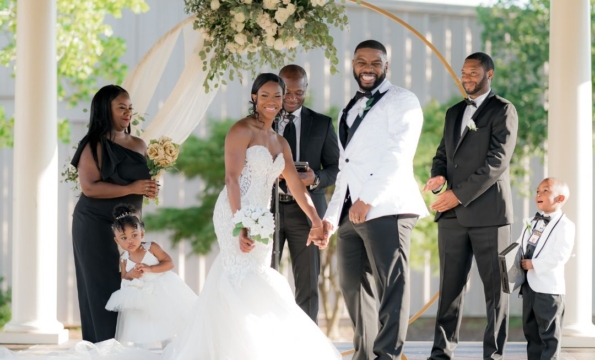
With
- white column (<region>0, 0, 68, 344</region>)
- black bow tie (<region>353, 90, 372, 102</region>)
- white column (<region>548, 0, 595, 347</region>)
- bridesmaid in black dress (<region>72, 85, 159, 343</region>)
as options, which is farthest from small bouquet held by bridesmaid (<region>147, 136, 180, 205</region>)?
white column (<region>548, 0, 595, 347</region>)

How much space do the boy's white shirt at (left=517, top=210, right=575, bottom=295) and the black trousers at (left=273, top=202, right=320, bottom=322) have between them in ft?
4.56

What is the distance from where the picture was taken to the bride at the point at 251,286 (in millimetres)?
5645

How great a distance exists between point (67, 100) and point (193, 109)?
5.64m

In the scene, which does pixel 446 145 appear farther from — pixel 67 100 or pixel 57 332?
pixel 67 100

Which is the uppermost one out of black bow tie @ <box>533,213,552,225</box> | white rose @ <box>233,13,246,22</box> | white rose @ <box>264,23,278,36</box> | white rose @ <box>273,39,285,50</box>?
white rose @ <box>233,13,246,22</box>

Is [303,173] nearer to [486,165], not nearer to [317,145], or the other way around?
[317,145]

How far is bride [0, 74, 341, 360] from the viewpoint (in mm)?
5645

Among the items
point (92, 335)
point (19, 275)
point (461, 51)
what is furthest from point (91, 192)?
point (461, 51)

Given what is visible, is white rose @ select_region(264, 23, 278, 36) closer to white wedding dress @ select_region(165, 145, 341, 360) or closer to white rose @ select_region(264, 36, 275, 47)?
white rose @ select_region(264, 36, 275, 47)

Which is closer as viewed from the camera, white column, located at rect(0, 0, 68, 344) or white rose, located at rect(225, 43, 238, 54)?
white rose, located at rect(225, 43, 238, 54)

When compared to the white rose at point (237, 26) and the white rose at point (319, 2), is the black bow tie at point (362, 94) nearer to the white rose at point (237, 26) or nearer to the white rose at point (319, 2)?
the white rose at point (319, 2)

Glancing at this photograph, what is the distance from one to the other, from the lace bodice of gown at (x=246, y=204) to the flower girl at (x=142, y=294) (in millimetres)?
819

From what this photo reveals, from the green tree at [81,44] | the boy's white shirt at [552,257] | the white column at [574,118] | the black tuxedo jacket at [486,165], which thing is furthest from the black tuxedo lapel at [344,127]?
the green tree at [81,44]

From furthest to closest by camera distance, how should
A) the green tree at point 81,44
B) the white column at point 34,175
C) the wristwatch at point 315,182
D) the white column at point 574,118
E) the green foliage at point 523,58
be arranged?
the green foliage at point 523,58 → the green tree at point 81,44 → the white column at point 34,175 → the white column at point 574,118 → the wristwatch at point 315,182
